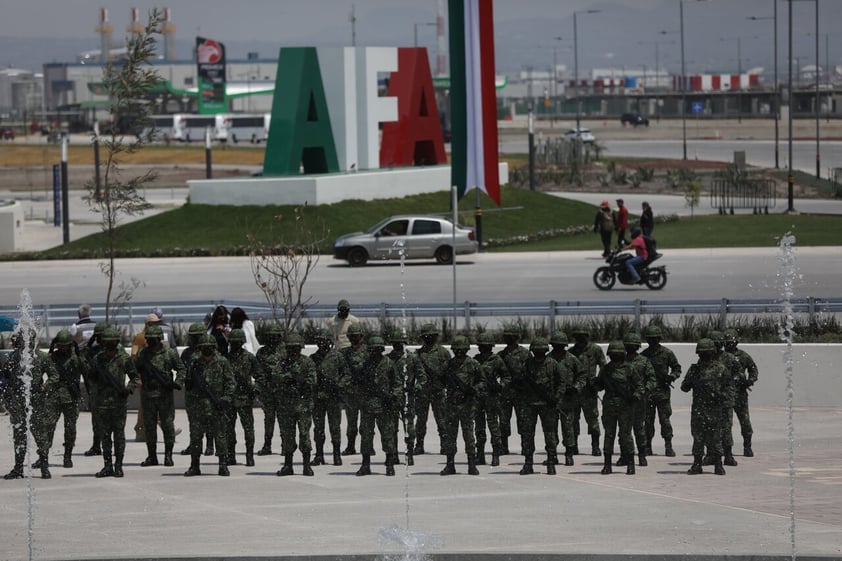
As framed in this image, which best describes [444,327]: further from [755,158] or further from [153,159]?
[153,159]

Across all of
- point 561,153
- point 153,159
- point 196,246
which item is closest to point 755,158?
point 561,153

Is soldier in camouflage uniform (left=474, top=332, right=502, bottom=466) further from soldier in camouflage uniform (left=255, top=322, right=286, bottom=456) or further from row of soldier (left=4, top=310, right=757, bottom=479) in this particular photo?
soldier in camouflage uniform (left=255, top=322, right=286, bottom=456)

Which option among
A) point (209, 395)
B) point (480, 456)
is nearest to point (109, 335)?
point (209, 395)

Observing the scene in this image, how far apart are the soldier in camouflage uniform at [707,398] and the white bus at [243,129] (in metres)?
105

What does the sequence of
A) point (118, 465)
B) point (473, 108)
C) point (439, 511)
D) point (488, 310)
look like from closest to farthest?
point (439, 511)
point (118, 465)
point (488, 310)
point (473, 108)

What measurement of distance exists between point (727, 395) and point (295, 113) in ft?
89.7

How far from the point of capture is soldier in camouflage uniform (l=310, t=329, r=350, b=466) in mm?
16641

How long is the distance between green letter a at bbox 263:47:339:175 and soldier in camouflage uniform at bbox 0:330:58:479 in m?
26.2

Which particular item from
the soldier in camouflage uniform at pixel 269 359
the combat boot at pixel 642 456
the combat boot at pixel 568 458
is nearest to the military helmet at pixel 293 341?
the soldier in camouflage uniform at pixel 269 359

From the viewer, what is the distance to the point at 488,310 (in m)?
24.0

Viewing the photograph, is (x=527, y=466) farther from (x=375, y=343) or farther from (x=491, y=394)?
(x=375, y=343)

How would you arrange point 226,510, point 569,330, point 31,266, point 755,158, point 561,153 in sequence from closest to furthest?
point 226,510 → point 569,330 → point 31,266 → point 561,153 → point 755,158

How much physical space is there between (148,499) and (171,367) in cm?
188

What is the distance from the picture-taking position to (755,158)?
8319cm
